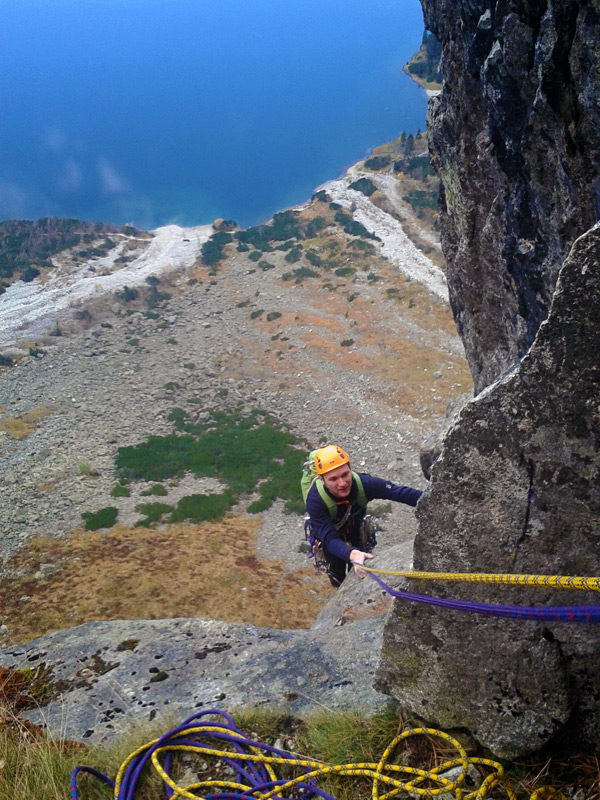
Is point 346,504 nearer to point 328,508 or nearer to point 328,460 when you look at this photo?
point 328,508

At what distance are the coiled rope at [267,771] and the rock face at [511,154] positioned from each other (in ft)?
17.0

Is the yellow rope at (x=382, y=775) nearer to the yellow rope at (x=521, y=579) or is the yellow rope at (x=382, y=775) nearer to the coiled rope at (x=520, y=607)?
the coiled rope at (x=520, y=607)

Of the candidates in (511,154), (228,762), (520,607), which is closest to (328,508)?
(228,762)

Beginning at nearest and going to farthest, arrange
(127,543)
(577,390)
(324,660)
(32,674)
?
(577,390) < (324,660) < (32,674) < (127,543)

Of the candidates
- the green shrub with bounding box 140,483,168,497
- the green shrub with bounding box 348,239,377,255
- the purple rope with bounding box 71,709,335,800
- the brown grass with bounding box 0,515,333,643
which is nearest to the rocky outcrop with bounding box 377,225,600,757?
the purple rope with bounding box 71,709,335,800

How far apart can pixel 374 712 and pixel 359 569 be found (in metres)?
1.14

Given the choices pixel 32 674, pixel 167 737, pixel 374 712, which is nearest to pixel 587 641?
pixel 374 712

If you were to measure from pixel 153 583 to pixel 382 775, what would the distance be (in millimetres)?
14417

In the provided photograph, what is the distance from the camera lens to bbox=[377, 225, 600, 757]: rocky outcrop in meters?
3.04

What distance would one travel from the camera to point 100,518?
21.6m

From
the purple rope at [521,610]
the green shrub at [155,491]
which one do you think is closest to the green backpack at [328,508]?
the purple rope at [521,610]

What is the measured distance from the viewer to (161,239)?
64.8 m

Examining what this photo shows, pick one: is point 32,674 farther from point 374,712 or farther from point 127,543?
point 127,543

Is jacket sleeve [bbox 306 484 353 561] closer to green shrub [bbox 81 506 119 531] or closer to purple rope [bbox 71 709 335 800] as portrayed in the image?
purple rope [bbox 71 709 335 800]
